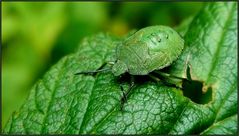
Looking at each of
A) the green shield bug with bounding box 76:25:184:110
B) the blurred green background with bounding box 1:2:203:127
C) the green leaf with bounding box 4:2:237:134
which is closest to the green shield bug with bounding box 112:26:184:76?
the green shield bug with bounding box 76:25:184:110

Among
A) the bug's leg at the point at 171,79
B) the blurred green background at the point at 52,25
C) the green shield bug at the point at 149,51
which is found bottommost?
the blurred green background at the point at 52,25

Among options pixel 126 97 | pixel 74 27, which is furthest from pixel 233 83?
pixel 74 27

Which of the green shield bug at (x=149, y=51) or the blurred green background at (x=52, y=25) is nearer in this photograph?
the green shield bug at (x=149, y=51)

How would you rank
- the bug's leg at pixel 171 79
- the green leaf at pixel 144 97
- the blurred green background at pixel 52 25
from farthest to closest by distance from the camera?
the blurred green background at pixel 52 25
the bug's leg at pixel 171 79
the green leaf at pixel 144 97

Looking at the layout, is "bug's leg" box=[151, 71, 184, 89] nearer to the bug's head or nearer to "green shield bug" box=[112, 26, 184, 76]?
"green shield bug" box=[112, 26, 184, 76]

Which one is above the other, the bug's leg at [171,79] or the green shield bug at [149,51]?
the green shield bug at [149,51]

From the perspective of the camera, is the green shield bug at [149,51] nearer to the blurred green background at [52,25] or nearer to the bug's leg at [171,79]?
the bug's leg at [171,79]

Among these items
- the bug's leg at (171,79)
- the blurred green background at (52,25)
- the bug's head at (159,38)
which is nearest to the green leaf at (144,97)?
the bug's leg at (171,79)
